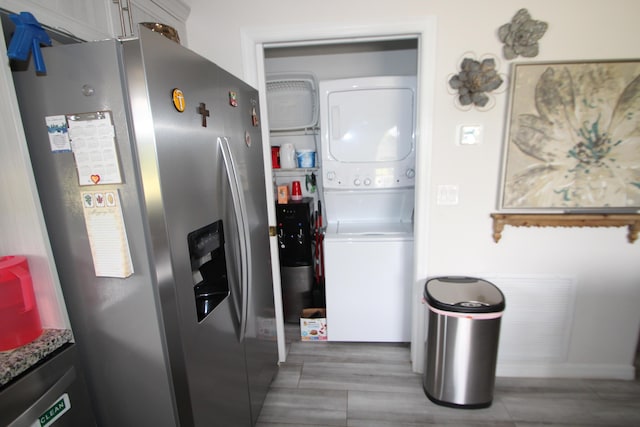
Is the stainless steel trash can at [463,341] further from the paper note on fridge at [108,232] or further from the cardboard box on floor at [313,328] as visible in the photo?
the paper note on fridge at [108,232]

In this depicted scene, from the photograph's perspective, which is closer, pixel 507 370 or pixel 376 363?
pixel 507 370

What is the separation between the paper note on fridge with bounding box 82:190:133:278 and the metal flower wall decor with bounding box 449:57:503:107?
5.44ft

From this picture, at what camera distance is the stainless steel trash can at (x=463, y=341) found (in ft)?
4.95

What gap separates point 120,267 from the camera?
88cm

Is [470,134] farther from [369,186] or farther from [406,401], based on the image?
[406,401]

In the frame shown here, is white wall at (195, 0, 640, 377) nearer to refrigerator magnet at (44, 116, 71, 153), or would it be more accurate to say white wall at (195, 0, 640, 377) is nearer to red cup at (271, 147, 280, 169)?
red cup at (271, 147, 280, 169)

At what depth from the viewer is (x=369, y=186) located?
2197 mm

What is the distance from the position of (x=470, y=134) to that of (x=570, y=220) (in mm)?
745

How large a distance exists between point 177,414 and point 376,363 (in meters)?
1.46

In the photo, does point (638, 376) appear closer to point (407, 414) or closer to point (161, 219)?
point (407, 414)

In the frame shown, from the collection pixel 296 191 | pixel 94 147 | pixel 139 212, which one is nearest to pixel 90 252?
pixel 139 212

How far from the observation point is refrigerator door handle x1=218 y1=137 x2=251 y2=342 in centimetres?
116

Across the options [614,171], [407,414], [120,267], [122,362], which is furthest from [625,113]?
[122,362]

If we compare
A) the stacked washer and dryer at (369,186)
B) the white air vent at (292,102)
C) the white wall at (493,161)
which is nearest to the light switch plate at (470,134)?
the white wall at (493,161)
